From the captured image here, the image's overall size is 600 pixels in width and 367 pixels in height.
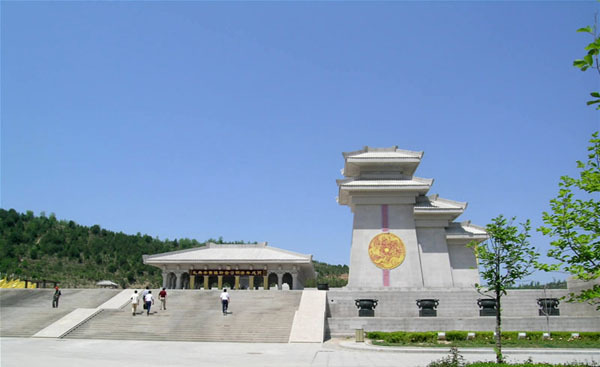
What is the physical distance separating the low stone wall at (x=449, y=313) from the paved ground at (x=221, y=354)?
4.08 meters

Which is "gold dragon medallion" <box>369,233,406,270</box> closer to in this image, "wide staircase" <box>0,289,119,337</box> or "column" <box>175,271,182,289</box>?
"column" <box>175,271,182,289</box>

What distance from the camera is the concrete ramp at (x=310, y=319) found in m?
20.7

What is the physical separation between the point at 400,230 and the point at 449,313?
6.47 meters

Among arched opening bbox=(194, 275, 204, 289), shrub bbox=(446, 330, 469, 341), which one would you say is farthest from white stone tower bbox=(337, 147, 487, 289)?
arched opening bbox=(194, 275, 204, 289)

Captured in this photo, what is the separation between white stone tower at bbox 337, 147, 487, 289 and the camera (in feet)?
97.7

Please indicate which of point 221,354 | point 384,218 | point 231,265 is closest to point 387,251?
point 384,218

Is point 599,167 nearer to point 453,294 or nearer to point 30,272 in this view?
point 453,294

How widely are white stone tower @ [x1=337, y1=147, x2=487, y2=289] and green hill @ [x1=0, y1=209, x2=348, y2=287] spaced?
2106 centimetres

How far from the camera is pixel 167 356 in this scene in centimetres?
1495

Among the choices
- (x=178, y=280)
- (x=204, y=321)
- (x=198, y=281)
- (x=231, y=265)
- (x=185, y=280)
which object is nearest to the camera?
(x=204, y=321)

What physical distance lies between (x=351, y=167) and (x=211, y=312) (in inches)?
537

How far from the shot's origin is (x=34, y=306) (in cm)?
2597

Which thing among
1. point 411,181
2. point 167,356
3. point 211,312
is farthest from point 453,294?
point 167,356

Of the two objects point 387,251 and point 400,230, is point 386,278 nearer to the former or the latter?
point 387,251
